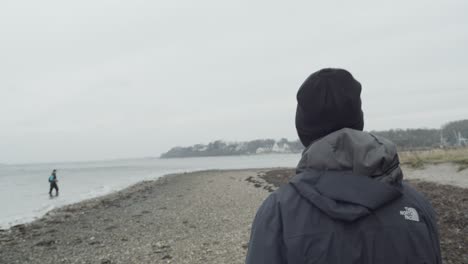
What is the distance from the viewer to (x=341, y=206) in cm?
133

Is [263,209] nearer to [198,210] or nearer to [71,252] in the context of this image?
[71,252]

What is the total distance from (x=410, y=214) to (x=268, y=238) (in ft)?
2.14

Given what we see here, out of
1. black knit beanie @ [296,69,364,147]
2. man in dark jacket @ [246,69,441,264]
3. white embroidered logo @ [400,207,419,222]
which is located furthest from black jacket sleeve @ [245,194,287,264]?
white embroidered logo @ [400,207,419,222]

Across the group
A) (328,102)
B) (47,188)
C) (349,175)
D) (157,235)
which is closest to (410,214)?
(349,175)

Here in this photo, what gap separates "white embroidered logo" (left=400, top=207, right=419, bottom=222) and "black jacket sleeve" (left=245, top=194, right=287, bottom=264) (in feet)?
1.82

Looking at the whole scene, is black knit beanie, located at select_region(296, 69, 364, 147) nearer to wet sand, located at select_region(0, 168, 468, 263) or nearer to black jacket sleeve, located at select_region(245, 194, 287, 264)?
black jacket sleeve, located at select_region(245, 194, 287, 264)

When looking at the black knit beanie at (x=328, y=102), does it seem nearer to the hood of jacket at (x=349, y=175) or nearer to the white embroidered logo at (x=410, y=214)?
the hood of jacket at (x=349, y=175)

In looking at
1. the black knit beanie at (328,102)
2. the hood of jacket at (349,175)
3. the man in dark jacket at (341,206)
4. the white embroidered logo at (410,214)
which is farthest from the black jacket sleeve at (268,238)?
the white embroidered logo at (410,214)

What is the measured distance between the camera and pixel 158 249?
8602 millimetres

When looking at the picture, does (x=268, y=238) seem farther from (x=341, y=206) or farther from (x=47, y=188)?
(x=47, y=188)

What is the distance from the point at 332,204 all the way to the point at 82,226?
14.3m

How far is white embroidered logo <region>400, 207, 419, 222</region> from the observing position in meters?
1.40

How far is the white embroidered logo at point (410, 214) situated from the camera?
4.61 feet

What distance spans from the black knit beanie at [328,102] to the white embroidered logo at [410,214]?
1.61 ft
